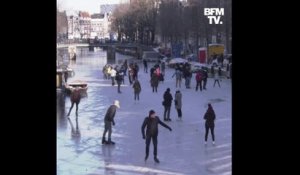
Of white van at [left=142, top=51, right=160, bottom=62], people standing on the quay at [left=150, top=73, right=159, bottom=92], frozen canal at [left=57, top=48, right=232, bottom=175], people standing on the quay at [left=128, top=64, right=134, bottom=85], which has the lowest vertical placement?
frozen canal at [left=57, top=48, right=232, bottom=175]

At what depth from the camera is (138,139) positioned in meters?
5.60

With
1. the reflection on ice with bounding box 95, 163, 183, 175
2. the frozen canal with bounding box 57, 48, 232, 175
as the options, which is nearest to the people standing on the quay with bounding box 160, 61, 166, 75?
the frozen canal with bounding box 57, 48, 232, 175

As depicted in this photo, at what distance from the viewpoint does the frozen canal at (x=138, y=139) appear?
14.4 feet

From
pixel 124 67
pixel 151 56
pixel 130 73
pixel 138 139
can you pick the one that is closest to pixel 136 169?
pixel 138 139

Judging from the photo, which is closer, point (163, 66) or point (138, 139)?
point (138, 139)

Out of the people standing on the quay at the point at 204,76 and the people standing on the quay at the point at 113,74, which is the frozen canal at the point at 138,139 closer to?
the people standing on the quay at the point at 204,76

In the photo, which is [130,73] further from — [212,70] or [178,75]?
[212,70]

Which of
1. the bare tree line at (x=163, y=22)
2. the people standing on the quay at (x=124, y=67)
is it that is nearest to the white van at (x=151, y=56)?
the bare tree line at (x=163, y=22)

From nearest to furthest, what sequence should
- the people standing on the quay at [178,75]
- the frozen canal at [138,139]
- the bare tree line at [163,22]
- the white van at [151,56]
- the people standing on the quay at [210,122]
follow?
the frozen canal at [138,139], the people standing on the quay at [210,122], the bare tree line at [163,22], the white van at [151,56], the people standing on the quay at [178,75]

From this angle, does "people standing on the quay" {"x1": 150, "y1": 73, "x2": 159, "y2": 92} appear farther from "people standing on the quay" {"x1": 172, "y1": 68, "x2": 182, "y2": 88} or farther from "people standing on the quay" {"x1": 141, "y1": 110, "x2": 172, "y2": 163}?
"people standing on the quay" {"x1": 141, "y1": 110, "x2": 172, "y2": 163}

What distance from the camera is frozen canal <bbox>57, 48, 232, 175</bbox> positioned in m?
4.39
